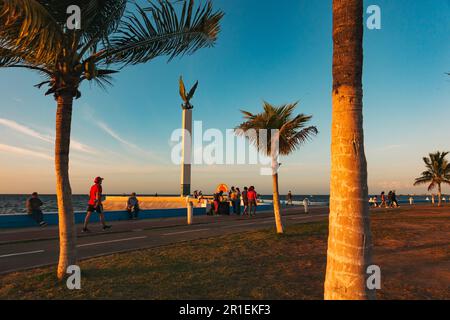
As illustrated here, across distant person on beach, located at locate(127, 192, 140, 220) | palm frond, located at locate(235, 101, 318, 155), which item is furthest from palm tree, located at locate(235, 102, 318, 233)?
distant person on beach, located at locate(127, 192, 140, 220)

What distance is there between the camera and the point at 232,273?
6.85m

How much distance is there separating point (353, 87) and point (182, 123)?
38.8 metres

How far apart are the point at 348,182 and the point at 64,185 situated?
16.2 feet

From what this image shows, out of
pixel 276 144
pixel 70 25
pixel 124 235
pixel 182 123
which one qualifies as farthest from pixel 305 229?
pixel 182 123

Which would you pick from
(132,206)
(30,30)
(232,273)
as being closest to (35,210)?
(132,206)

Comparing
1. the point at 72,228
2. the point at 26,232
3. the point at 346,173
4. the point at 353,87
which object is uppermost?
the point at 353,87

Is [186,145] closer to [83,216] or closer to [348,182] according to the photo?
[83,216]

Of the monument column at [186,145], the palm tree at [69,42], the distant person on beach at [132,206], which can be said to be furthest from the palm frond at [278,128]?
the monument column at [186,145]

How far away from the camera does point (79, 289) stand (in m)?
5.76

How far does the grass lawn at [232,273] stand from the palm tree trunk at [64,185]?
55cm

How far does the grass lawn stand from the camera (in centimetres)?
Result: 556

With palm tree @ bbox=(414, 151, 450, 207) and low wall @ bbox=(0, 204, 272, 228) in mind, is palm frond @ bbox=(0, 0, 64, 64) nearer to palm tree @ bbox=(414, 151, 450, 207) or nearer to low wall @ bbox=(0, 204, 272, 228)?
low wall @ bbox=(0, 204, 272, 228)
